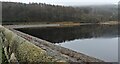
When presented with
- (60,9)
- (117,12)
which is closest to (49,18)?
(60,9)

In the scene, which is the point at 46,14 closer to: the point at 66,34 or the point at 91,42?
the point at 66,34

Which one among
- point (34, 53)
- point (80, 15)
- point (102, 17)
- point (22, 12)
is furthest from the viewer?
point (80, 15)

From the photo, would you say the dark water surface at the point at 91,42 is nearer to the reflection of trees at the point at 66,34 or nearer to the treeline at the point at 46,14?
the reflection of trees at the point at 66,34

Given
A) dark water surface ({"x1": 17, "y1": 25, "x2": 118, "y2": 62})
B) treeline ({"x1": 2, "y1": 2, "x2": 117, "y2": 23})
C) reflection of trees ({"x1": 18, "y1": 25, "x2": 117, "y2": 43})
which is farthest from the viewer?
treeline ({"x1": 2, "y1": 2, "x2": 117, "y2": 23})

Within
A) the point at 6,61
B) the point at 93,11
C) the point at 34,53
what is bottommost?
the point at 93,11

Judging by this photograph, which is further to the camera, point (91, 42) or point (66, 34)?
point (66, 34)

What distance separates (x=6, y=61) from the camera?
656cm

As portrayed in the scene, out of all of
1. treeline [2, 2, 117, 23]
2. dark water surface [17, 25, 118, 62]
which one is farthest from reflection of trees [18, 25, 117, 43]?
treeline [2, 2, 117, 23]

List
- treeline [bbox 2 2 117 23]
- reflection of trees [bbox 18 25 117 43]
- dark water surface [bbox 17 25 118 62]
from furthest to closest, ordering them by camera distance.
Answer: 1. treeline [bbox 2 2 117 23]
2. reflection of trees [bbox 18 25 117 43]
3. dark water surface [bbox 17 25 118 62]

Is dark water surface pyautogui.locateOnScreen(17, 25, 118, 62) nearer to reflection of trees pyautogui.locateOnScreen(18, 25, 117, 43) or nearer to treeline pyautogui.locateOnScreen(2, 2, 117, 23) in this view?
reflection of trees pyautogui.locateOnScreen(18, 25, 117, 43)

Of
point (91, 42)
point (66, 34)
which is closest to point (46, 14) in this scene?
point (66, 34)

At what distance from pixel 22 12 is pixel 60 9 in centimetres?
1212

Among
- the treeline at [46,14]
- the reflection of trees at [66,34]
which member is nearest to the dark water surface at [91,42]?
the reflection of trees at [66,34]

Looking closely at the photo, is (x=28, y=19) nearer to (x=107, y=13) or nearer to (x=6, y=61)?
(x=107, y=13)
